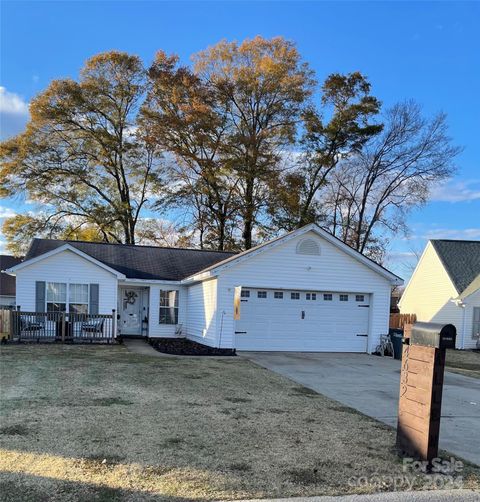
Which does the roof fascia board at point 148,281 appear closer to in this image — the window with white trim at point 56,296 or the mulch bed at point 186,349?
the window with white trim at point 56,296

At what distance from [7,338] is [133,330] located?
5804mm

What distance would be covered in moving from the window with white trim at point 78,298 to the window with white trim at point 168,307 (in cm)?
332

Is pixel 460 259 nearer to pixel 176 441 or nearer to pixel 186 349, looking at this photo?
pixel 186 349

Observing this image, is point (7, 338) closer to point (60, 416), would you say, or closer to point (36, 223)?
point (60, 416)

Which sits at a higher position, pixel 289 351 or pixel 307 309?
pixel 307 309

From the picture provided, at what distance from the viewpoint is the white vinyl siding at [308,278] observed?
16547 millimetres

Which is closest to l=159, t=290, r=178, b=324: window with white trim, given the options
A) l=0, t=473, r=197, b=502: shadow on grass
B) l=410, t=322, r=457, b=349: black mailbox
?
l=410, t=322, r=457, b=349: black mailbox

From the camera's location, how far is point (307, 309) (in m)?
17.6

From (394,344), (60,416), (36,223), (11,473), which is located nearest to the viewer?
(11,473)

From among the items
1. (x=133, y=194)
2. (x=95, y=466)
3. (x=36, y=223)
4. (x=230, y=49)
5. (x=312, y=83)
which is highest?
(x=230, y=49)

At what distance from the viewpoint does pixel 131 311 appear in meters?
21.4

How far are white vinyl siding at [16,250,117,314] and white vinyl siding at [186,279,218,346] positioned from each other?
3087 millimetres

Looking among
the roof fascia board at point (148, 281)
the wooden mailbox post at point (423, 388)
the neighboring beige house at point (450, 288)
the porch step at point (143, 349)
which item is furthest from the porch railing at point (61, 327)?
the neighboring beige house at point (450, 288)

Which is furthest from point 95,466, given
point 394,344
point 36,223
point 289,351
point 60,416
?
point 36,223
